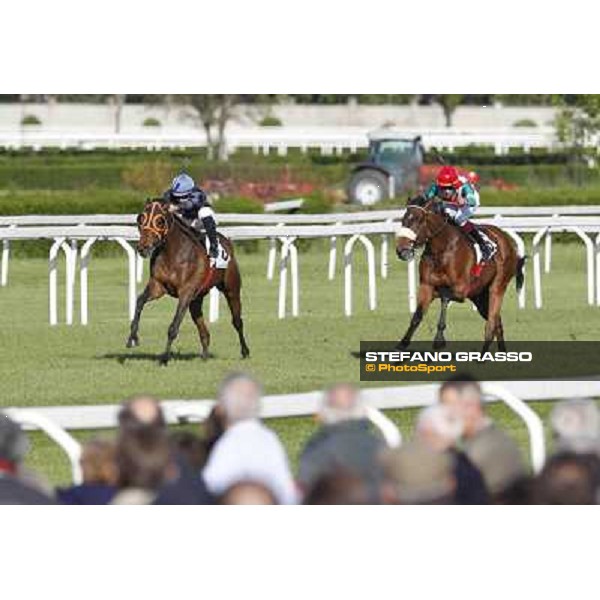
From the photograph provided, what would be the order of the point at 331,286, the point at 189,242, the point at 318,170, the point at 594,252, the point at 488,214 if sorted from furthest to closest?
the point at 318,170, the point at 488,214, the point at 331,286, the point at 594,252, the point at 189,242

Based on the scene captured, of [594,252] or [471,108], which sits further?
[471,108]

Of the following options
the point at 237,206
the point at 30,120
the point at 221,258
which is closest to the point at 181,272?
the point at 221,258

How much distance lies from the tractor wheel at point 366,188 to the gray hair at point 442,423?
2329cm

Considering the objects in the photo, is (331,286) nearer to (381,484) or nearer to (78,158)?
(78,158)

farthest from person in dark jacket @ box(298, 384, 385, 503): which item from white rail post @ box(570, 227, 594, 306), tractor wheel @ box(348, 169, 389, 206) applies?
tractor wheel @ box(348, 169, 389, 206)

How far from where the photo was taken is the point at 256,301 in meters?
18.5

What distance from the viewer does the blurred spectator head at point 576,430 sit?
6.22 meters

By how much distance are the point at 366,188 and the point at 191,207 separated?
1599 centimetres

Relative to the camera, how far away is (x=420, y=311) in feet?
45.2

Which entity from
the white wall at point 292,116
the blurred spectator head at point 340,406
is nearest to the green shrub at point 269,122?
the white wall at point 292,116

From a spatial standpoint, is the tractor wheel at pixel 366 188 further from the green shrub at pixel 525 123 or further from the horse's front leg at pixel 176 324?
the horse's front leg at pixel 176 324

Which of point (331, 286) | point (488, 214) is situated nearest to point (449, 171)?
point (331, 286)

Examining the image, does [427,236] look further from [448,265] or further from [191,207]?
[191,207]
